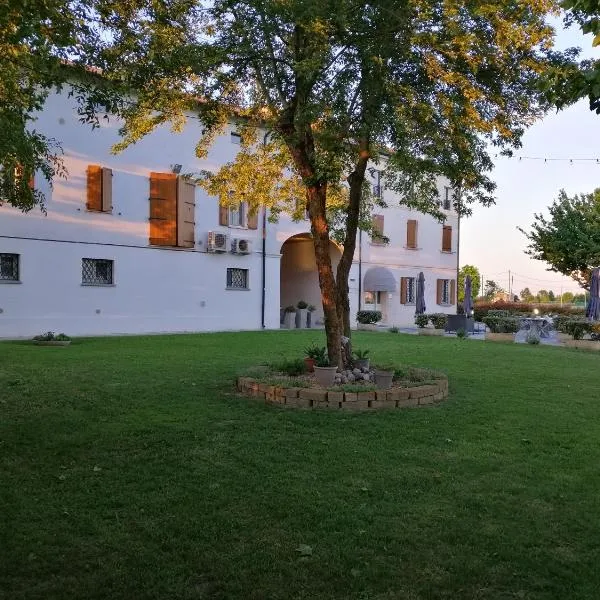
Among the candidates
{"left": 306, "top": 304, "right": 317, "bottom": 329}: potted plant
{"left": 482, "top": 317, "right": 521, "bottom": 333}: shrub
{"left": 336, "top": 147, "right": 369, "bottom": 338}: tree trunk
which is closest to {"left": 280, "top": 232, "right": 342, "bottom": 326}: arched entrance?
{"left": 306, "top": 304, "right": 317, "bottom": 329}: potted plant

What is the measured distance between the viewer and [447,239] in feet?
108

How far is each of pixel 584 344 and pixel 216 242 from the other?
41.3 ft

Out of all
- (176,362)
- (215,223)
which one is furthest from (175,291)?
(176,362)

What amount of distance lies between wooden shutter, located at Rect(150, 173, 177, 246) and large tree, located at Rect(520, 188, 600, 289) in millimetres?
17481

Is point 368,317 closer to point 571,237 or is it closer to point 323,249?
point 571,237

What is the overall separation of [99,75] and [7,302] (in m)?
12.4

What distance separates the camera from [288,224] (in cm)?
2509

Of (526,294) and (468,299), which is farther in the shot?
(526,294)

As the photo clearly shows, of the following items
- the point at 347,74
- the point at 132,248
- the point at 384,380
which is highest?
the point at 347,74

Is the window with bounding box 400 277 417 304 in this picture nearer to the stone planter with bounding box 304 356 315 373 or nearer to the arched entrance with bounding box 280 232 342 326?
the arched entrance with bounding box 280 232 342 326

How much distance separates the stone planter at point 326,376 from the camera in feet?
25.8

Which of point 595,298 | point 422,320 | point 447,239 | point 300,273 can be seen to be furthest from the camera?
point 447,239

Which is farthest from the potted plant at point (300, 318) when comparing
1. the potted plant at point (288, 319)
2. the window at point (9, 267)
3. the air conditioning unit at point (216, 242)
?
the window at point (9, 267)

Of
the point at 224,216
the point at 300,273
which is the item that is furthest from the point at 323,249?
the point at 300,273
